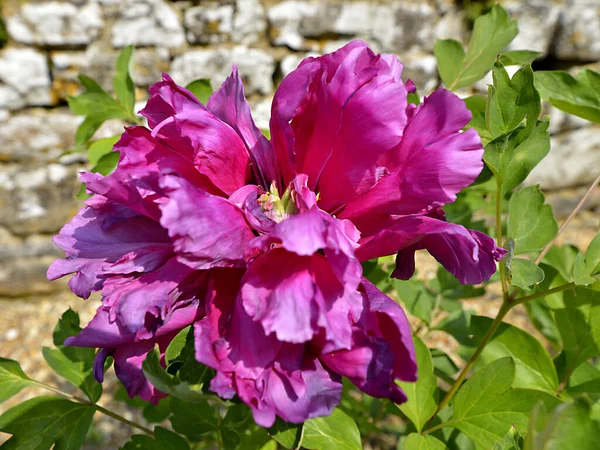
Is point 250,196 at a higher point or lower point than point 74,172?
higher

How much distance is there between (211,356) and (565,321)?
1.88ft

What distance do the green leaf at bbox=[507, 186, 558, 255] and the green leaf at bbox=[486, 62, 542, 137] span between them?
0.39 feet

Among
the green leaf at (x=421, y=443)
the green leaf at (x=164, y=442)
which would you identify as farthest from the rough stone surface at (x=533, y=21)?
the green leaf at (x=164, y=442)

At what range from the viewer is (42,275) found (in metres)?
2.27

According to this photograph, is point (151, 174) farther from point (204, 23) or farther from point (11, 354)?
point (11, 354)

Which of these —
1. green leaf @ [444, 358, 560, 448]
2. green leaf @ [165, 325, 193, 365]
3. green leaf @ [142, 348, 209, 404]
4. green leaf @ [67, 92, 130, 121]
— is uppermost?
green leaf @ [142, 348, 209, 404]

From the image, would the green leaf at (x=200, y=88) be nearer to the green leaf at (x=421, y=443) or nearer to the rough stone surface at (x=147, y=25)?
the green leaf at (x=421, y=443)

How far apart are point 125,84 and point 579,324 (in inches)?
33.0

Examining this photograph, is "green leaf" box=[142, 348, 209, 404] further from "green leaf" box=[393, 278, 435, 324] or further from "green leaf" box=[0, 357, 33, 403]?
"green leaf" box=[393, 278, 435, 324]

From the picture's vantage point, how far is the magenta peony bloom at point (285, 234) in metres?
0.43

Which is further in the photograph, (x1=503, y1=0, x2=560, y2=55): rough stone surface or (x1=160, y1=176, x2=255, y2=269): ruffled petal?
(x1=503, y1=0, x2=560, y2=55): rough stone surface

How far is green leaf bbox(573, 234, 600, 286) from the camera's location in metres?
0.55

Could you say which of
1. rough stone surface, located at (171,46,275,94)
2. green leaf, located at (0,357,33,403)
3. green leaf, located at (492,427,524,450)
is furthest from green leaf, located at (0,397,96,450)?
rough stone surface, located at (171,46,275,94)

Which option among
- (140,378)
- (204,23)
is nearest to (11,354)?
(204,23)
